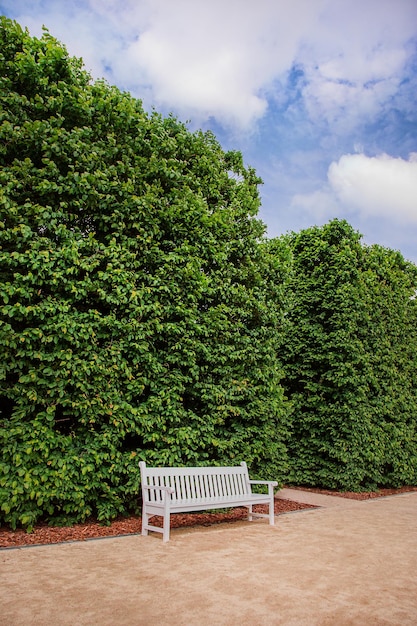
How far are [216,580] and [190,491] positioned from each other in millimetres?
2465

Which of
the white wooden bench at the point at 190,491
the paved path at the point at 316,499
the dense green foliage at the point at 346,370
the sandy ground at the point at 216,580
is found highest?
the dense green foliage at the point at 346,370

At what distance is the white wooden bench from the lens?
5.70 metres

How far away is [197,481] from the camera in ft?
21.2

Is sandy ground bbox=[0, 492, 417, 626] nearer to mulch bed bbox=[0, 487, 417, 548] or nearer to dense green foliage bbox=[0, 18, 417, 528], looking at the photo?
mulch bed bbox=[0, 487, 417, 548]

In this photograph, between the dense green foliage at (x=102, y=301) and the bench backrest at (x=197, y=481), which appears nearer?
the dense green foliage at (x=102, y=301)

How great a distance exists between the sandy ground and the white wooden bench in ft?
1.09

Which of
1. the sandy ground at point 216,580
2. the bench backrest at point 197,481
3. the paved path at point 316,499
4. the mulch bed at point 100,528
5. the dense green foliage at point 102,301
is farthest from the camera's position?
the paved path at point 316,499

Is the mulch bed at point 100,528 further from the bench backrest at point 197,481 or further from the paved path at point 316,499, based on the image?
the paved path at point 316,499

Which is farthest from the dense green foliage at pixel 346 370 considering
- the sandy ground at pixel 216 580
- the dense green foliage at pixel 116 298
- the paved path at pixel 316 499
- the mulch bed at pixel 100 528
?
the sandy ground at pixel 216 580

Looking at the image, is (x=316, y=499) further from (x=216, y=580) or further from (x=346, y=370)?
(x=216, y=580)

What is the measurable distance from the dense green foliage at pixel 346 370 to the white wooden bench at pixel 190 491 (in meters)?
3.77

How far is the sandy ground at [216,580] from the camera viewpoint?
132 inches

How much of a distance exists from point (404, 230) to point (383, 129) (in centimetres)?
269

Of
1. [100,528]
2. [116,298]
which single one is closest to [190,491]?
[100,528]
